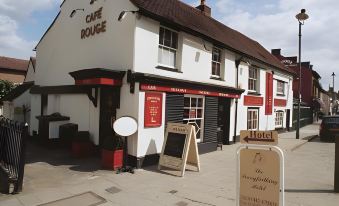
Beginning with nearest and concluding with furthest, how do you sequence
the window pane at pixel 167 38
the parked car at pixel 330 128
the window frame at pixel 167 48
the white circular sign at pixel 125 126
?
the white circular sign at pixel 125 126 < the window frame at pixel 167 48 < the window pane at pixel 167 38 < the parked car at pixel 330 128

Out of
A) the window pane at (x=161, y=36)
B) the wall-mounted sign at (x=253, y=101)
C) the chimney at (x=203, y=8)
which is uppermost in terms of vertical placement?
the chimney at (x=203, y=8)

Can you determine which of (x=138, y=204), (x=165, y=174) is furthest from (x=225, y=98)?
(x=138, y=204)

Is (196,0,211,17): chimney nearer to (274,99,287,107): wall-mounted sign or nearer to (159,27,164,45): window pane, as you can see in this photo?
(274,99,287,107): wall-mounted sign

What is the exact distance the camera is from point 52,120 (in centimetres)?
1204

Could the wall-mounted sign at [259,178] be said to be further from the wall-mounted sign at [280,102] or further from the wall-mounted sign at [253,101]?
the wall-mounted sign at [280,102]

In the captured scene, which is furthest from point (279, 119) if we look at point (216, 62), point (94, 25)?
point (94, 25)

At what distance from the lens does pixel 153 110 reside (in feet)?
31.1

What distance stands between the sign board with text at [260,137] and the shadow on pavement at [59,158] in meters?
5.41

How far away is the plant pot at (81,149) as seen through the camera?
10273 millimetres

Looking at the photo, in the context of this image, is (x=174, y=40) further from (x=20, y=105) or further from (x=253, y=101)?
(x=20, y=105)

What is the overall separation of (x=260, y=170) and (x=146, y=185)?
3543 mm

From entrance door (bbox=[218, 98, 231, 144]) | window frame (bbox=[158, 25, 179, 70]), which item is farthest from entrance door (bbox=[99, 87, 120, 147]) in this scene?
entrance door (bbox=[218, 98, 231, 144])

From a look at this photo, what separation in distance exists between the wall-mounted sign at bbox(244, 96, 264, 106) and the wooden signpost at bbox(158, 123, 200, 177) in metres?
7.90

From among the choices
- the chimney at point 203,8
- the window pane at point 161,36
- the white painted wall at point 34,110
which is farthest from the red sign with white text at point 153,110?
the chimney at point 203,8
